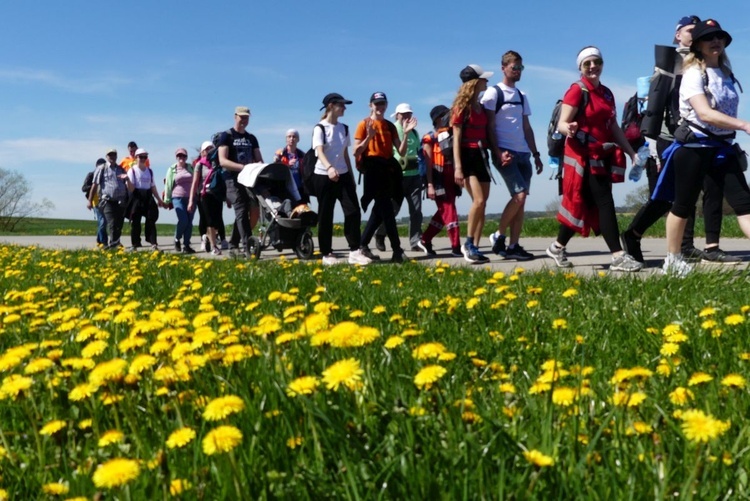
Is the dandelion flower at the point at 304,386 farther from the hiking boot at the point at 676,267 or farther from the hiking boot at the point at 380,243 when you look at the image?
the hiking boot at the point at 380,243

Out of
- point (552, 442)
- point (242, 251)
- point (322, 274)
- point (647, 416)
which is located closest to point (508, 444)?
point (552, 442)

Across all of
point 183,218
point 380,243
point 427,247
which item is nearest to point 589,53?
point 427,247

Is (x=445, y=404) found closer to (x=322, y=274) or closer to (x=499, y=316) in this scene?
(x=499, y=316)

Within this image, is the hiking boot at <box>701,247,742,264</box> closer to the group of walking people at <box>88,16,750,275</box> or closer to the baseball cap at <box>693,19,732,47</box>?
the group of walking people at <box>88,16,750,275</box>

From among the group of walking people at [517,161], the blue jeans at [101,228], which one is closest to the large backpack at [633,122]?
the group of walking people at [517,161]

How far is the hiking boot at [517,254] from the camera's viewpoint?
372 inches

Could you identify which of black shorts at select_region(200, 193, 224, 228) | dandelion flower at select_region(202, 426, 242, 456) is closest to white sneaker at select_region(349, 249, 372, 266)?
black shorts at select_region(200, 193, 224, 228)

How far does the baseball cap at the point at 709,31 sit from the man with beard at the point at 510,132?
3.01 meters

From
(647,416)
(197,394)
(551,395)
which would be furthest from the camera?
(197,394)

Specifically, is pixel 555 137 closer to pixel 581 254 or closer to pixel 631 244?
pixel 631 244

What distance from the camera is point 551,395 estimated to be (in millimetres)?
1842

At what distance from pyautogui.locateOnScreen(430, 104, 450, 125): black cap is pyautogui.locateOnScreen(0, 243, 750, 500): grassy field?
773cm

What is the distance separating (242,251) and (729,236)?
789 cm

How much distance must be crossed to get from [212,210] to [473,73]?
19.8 ft
